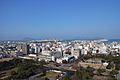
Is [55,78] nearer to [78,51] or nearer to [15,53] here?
[78,51]

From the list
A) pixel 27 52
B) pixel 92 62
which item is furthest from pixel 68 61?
pixel 27 52

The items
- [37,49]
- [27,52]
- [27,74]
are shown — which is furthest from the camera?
[37,49]

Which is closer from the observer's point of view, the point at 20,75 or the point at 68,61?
the point at 20,75

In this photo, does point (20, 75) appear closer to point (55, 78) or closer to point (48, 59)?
point (55, 78)

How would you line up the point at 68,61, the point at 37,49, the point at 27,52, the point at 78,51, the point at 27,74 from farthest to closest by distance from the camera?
the point at 37,49
the point at 27,52
the point at 78,51
the point at 68,61
the point at 27,74

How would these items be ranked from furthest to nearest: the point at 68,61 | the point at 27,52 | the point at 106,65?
the point at 27,52
the point at 68,61
the point at 106,65

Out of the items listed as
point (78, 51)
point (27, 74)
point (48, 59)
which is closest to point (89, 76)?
point (27, 74)

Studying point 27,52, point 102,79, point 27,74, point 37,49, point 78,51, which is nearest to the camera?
point 102,79

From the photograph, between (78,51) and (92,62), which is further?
(78,51)
